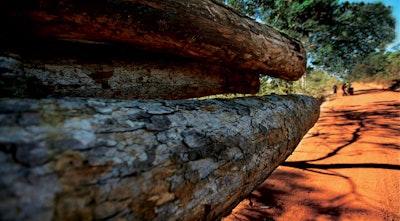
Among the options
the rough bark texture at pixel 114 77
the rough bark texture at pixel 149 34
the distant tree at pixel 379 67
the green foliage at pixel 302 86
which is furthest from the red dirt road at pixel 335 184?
the distant tree at pixel 379 67

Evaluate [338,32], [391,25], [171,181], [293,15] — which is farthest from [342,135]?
[391,25]

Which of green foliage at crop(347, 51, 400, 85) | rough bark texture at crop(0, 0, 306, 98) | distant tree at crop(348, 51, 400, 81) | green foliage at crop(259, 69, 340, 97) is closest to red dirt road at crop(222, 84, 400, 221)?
rough bark texture at crop(0, 0, 306, 98)

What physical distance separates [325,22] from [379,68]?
14.3m

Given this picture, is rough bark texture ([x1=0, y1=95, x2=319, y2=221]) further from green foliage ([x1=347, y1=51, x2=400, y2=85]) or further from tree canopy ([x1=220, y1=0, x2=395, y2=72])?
green foliage ([x1=347, y1=51, x2=400, y2=85])

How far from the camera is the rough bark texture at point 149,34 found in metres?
1.02

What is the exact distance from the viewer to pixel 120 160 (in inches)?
27.7

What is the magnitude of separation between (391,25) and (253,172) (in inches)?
978

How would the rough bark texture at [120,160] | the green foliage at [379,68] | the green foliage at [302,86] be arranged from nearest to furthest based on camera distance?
1. the rough bark texture at [120,160]
2. the green foliage at [302,86]
3. the green foliage at [379,68]

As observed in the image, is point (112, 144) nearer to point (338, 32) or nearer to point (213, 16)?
point (213, 16)

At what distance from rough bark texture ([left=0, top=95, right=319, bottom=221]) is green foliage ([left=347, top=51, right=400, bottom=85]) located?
2025 centimetres

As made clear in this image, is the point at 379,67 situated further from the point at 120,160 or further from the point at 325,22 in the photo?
the point at 120,160

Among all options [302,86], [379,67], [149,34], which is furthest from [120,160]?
[379,67]

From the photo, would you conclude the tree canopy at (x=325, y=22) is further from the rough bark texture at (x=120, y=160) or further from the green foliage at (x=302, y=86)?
the rough bark texture at (x=120, y=160)

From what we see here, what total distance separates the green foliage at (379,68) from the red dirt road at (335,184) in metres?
14.7
